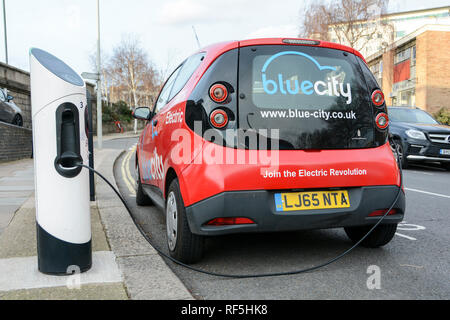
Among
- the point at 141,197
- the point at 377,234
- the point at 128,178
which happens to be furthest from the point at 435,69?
the point at 377,234

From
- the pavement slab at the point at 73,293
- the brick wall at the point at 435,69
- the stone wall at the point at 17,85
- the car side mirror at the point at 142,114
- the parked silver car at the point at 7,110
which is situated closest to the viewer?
the pavement slab at the point at 73,293

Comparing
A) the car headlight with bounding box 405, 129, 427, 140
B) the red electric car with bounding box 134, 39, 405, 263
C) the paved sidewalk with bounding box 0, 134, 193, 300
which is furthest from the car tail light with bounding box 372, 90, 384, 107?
the car headlight with bounding box 405, 129, 427, 140

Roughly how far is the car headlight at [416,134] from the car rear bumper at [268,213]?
8940mm

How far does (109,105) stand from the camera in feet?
137

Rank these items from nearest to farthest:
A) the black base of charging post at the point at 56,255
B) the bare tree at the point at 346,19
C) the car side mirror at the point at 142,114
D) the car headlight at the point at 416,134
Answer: the black base of charging post at the point at 56,255, the car side mirror at the point at 142,114, the car headlight at the point at 416,134, the bare tree at the point at 346,19

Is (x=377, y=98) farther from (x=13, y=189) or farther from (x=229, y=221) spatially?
(x=13, y=189)

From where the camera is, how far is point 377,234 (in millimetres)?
3803

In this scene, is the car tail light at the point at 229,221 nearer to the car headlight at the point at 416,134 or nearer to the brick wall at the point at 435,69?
the car headlight at the point at 416,134

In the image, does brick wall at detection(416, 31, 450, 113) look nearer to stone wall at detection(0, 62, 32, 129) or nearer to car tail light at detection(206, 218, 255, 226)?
stone wall at detection(0, 62, 32, 129)

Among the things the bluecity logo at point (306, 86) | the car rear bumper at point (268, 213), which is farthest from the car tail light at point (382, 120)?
the car rear bumper at point (268, 213)

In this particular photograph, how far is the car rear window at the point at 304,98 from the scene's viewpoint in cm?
322

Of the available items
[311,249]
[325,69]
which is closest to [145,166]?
[311,249]
